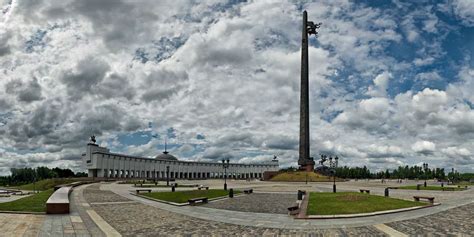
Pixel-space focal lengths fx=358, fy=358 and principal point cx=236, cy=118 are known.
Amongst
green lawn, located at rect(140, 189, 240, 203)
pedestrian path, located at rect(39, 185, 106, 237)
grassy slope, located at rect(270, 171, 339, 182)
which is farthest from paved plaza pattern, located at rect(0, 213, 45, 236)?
grassy slope, located at rect(270, 171, 339, 182)

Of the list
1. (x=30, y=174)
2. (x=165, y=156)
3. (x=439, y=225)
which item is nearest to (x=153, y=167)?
(x=165, y=156)

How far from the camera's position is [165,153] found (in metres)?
154

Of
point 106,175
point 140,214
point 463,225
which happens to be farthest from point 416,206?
point 106,175

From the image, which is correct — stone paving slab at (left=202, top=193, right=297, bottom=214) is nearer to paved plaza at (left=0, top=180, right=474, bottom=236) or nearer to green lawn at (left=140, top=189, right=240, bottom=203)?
paved plaza at (left=0, top=180, right=474, bottom=236)

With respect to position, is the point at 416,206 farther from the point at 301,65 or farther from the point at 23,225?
the point at 301,65

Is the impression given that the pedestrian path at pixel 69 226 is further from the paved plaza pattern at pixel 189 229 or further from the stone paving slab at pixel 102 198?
the stone paving slab at pixel 102 198

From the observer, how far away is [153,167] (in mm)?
129125

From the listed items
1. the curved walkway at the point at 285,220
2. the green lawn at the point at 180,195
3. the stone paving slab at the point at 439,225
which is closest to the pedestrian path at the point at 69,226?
the curved walkway at the point at 285,220

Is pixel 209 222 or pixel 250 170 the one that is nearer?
pixel 209 222

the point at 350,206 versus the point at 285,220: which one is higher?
the point at 350,206

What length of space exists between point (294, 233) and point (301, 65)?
85.8 m

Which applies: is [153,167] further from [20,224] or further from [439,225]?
[439,225]

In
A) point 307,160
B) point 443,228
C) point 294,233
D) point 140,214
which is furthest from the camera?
point 307,160

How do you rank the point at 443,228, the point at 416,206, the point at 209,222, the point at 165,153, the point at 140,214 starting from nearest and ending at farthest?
the point at 443,228
the point at 209,222
the point at 140,214
the point at 416,206
the point at 165,153
